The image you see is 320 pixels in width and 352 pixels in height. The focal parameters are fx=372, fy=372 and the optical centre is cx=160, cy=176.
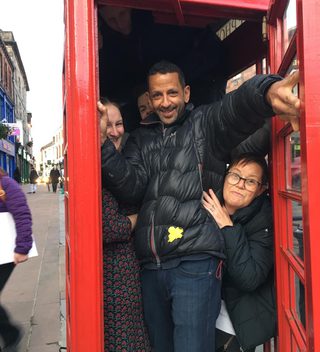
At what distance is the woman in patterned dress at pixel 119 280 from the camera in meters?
1.83

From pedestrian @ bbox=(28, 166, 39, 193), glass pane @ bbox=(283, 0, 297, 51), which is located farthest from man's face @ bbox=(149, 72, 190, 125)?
pedestrian @ bbox=(28, 166, 39, 193)

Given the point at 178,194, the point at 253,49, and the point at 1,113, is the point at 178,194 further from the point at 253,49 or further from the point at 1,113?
the point at 1,113

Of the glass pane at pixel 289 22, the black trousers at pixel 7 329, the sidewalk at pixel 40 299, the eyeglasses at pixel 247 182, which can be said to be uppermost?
the glass pane at pixel 289 22

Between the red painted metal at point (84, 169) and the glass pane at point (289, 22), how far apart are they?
77cm

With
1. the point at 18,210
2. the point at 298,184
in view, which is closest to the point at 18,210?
the point at 18,210

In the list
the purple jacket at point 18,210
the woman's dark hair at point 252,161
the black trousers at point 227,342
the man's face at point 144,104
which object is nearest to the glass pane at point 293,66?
the woman's dark hair at point 252,161

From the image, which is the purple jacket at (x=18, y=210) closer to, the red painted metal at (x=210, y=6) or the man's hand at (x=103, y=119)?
the man's hand at (x=103, y=119)

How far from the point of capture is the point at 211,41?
2621mm

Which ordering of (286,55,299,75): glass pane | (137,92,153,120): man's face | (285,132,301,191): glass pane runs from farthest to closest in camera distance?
(137,92,153,120): man's face
(285,132,301,191): glass pane
(286,55,299,75): glass pane

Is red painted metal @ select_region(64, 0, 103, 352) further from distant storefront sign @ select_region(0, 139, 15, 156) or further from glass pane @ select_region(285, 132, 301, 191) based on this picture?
distant storefront sign @ select_region(0, 139, 15, 156)

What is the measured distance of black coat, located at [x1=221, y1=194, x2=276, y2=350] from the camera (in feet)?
6.06

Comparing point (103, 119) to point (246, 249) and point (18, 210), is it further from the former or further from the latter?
point (18, 210)

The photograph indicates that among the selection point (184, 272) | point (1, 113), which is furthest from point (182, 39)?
point (1, 113)

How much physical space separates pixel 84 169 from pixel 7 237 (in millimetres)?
1754
